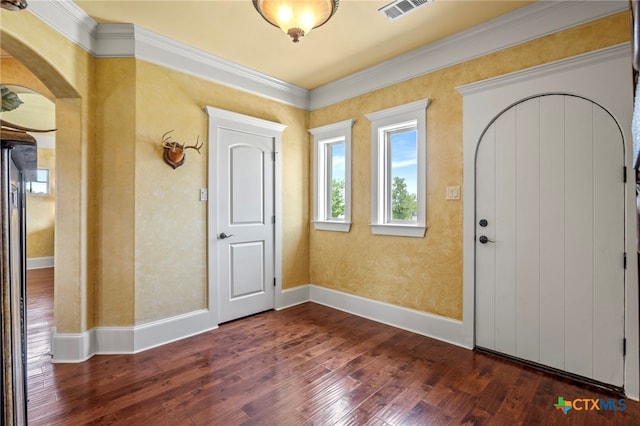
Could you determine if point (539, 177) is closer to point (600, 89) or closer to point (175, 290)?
point (600, 89)

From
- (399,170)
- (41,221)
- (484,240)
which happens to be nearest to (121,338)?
(399,170)

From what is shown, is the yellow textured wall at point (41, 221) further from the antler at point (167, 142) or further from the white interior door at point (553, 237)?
the white interior door at point (553, 237)

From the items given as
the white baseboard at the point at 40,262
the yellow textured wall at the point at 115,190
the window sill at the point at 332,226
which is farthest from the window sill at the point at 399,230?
the white baseboard at the point at 40,262

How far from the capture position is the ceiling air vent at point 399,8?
7.78ft

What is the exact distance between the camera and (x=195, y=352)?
2777 millimetres

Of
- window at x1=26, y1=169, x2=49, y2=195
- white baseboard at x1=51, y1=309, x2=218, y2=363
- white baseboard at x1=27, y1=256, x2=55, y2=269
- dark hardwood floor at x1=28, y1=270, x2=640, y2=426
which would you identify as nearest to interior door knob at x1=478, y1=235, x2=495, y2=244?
dark hardwood floor at x1=28, y1=270, x2=640, y2=426

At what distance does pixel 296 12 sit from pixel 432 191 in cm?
197

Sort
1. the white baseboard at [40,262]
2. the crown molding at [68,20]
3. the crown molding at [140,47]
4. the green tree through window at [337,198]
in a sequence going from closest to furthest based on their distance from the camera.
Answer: the crown molding at [68,20]
the crown molding at [140,47]
the green tree through window at [337,198]
the white baseboard at [40,262]

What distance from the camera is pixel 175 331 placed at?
302cm

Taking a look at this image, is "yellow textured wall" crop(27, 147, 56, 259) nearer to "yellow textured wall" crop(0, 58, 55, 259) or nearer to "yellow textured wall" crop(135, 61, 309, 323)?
"yellow textured wall" crop(0, 58, 55, 259)

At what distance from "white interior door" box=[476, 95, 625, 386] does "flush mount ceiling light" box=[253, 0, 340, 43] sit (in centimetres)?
172

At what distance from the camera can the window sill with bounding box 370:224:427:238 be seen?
3.15 m

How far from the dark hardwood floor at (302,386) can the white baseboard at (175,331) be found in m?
0.09

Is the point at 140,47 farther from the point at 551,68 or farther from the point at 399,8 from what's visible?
the point at 551,68
